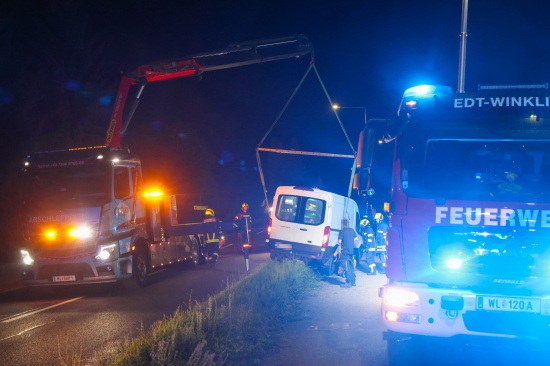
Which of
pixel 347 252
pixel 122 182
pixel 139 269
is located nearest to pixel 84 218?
pixel 122 182

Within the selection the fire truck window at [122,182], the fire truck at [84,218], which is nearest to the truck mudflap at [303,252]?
the fire truck at [84,218]

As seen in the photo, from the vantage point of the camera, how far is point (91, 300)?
12.3m

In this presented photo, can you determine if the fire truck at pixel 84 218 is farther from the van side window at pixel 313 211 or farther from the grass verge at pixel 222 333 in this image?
the van side window at pixel 313 211

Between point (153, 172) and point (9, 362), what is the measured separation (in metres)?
A: 25.3

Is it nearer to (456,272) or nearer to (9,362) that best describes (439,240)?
(456,272)

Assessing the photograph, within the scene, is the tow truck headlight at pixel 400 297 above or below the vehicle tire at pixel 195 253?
above

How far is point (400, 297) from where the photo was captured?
629 cm

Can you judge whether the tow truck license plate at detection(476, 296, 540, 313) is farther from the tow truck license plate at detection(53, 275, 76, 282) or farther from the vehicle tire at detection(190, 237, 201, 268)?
the vehicle tire at detection(190, 237, 201, 268)

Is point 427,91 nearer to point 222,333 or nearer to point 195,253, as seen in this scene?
point 222,333

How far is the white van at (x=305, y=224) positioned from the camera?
1527 cm

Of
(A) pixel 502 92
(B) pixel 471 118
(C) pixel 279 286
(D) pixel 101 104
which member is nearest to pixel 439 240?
(B) pixel 471 118

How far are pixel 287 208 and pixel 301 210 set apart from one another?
437 millimetres

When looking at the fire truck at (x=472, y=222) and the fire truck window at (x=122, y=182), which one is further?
the fire truck window at (x=122, y=182)

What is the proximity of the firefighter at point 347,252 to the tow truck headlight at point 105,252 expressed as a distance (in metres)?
5.23
